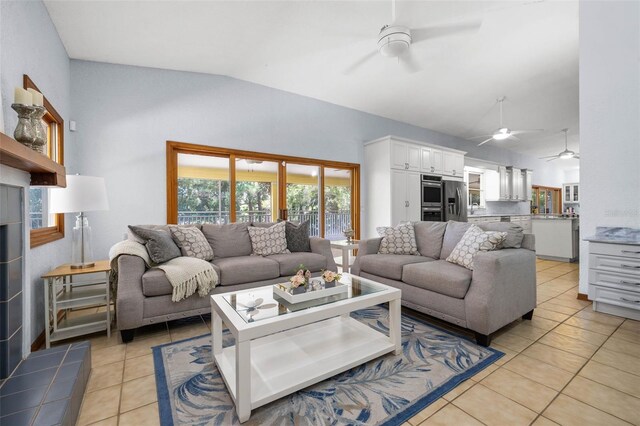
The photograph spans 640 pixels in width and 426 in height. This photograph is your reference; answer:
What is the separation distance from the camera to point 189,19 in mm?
2646

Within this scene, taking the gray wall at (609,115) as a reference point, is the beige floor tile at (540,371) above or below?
below

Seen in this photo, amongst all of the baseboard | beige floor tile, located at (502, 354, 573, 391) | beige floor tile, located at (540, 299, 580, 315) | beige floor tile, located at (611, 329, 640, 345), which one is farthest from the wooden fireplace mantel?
the baseboard

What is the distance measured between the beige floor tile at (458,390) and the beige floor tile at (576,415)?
13.6 inches

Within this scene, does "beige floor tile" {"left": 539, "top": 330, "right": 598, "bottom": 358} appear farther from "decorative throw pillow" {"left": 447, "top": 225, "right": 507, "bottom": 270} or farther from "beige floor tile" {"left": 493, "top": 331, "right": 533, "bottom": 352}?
"decorative throw pillow" {"left": 447, "top": 225, "right": 507, "bottom": 270}

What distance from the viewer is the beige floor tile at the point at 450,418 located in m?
1.34

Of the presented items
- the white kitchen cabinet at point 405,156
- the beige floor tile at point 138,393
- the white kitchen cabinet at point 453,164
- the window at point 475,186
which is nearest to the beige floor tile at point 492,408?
the beige floor tile at point 138,393

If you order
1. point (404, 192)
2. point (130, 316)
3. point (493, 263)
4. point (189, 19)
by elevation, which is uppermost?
point (189, 19)

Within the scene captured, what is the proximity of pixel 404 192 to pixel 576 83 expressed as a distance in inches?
119

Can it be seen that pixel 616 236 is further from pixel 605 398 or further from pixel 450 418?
pixel 450 418

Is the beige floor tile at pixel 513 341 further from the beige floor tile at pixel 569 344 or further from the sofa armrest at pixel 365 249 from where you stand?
the sofa armrest at pixel 365 249

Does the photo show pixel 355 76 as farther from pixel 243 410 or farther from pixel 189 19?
pixel 243 410

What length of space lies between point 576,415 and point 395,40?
2846 mm

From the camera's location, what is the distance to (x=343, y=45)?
10.5 ft

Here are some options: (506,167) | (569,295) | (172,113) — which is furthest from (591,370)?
(506,167)
